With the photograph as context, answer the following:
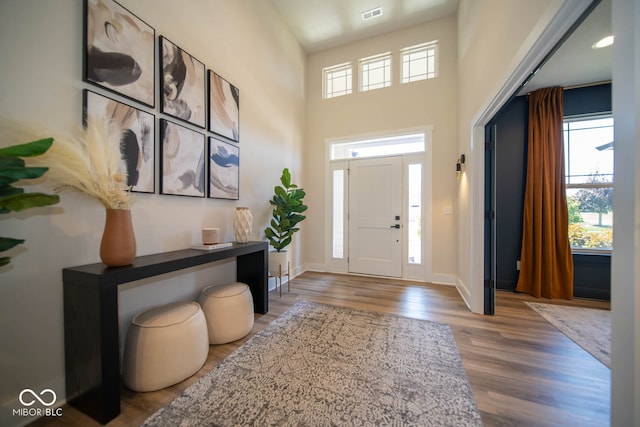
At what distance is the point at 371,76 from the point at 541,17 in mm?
3182

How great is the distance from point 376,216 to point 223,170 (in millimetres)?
2659

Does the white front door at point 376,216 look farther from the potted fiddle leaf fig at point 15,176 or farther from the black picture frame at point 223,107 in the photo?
the potted fiddle leaf fig at point 15,176

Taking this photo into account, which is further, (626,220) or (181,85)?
(181,85)

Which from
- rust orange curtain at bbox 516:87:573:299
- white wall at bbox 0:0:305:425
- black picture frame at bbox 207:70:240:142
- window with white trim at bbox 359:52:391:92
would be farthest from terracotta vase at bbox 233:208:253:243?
rust orange curtain at bbox 516:87:573:299

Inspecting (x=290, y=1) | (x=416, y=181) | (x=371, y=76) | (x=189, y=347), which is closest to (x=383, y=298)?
(x=416, y=181)

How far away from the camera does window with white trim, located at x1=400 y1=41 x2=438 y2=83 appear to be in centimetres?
380

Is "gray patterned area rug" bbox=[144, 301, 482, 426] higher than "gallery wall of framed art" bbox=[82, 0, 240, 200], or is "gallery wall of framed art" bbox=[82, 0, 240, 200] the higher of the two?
"gallery wall of framed art" bbox=[82, 0, 240, 200]

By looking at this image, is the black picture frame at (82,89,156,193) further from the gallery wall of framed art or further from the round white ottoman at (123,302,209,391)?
the round white ottoman at (123,302,209,391)

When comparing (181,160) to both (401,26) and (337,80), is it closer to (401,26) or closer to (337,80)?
(337,80)

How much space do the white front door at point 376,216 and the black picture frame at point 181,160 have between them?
8.77ft

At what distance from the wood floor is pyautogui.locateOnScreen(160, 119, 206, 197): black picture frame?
143 centimetres

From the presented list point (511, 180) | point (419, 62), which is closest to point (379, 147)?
point (419, 62)

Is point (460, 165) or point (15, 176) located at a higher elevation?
point (460, 165)

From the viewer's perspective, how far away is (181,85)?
207 cm
